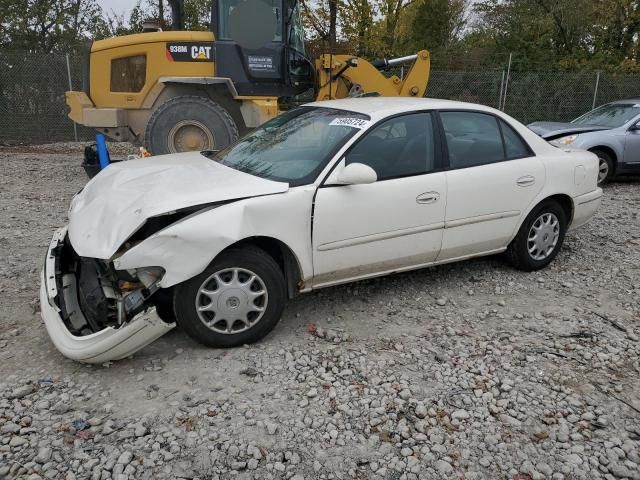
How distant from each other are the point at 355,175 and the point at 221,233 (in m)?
0.99

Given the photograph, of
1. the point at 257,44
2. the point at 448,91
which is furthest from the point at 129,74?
the point at 448,91

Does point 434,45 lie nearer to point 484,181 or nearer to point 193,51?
point 193,51

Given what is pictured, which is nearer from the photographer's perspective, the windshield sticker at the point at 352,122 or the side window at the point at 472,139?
the windshield sticker at the point at 352,122

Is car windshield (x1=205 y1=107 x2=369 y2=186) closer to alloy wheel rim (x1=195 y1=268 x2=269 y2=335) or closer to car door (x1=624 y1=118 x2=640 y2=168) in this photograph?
alloy wheel rim (x1=195 y1=268 x2=269 y2=335)

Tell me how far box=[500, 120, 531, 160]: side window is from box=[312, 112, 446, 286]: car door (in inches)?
31.4

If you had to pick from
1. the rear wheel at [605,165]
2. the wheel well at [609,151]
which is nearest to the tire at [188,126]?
the wheel well at [609,151]

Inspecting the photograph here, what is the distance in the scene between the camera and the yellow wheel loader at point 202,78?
8055mm

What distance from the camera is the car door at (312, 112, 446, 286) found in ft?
12.1

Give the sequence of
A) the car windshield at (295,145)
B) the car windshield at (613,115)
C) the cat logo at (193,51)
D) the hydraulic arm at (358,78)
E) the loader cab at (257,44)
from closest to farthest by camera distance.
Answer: the car windshield at (295,145) → the loader cab at (257,44) → the cat logo at (193,51) → the hydraulic arm at (358,78) → the car windshield at (613,115)

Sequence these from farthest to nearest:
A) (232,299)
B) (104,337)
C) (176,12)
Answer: (176,12) < (232,299) < (104,337)

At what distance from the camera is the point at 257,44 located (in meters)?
8.13

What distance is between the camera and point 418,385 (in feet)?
10.6

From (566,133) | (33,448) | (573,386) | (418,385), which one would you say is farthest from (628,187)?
(33,448)

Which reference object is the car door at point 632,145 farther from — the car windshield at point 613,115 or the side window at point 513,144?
the side window at point 513,144
